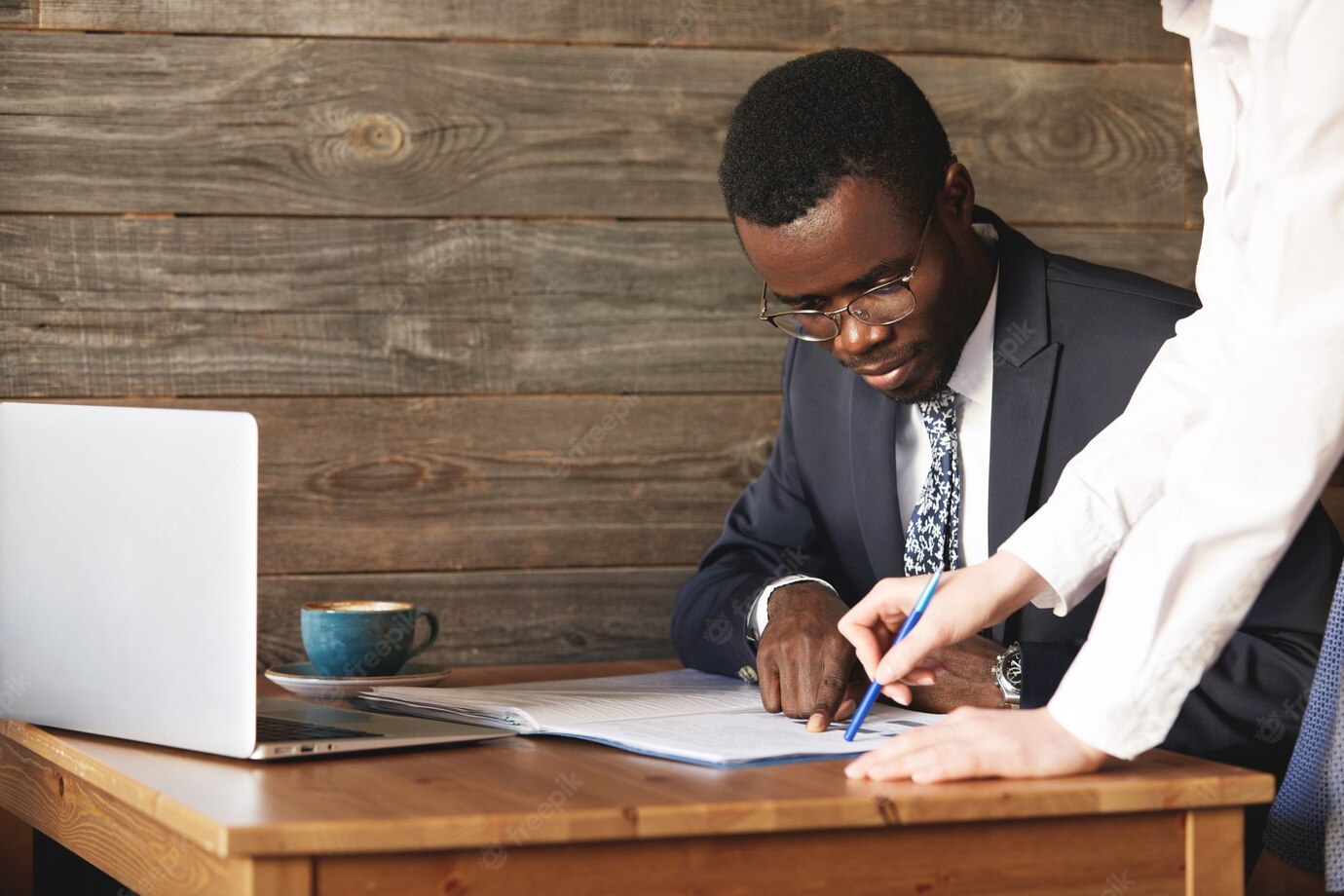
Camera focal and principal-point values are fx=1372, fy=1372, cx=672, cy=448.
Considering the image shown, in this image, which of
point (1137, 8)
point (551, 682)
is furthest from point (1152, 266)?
point (551, 682)

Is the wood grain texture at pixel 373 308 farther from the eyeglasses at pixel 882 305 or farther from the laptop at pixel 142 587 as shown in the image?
the laptop at pixel 142 587

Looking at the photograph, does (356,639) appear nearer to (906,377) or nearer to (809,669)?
(809,669)

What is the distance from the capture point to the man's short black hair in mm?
1432

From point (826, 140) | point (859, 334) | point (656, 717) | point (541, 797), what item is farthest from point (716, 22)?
point (541, 797)

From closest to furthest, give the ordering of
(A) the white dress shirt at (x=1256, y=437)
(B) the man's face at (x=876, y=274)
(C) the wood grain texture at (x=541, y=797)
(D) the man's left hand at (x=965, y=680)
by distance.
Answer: (C) the wood grain texture at (x=541, y=797) < (A) the white dress shirt at (x=1256, y=437) < (D) the man's left hand at (x=965, y=680) < (B) the man's face at (x=876, y=274)

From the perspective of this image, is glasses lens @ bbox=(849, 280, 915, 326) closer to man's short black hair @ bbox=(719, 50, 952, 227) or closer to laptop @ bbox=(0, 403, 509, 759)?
man's short black hair @ bbox=(719, 50, 952, 227)

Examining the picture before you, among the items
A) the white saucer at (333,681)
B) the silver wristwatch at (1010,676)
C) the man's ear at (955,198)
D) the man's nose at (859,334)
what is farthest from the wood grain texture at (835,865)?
the man's ear at (955,198)

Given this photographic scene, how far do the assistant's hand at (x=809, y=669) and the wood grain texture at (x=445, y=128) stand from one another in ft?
2.52

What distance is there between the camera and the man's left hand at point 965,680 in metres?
1.29

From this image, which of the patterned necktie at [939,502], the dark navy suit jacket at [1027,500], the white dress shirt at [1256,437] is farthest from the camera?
the patterned necktie at [939,502]

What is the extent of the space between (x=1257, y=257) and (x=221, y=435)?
0.73 metres

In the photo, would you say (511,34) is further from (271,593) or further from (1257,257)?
(1257,257)

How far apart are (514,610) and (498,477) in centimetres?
19

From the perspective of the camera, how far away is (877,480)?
1.64 metres
